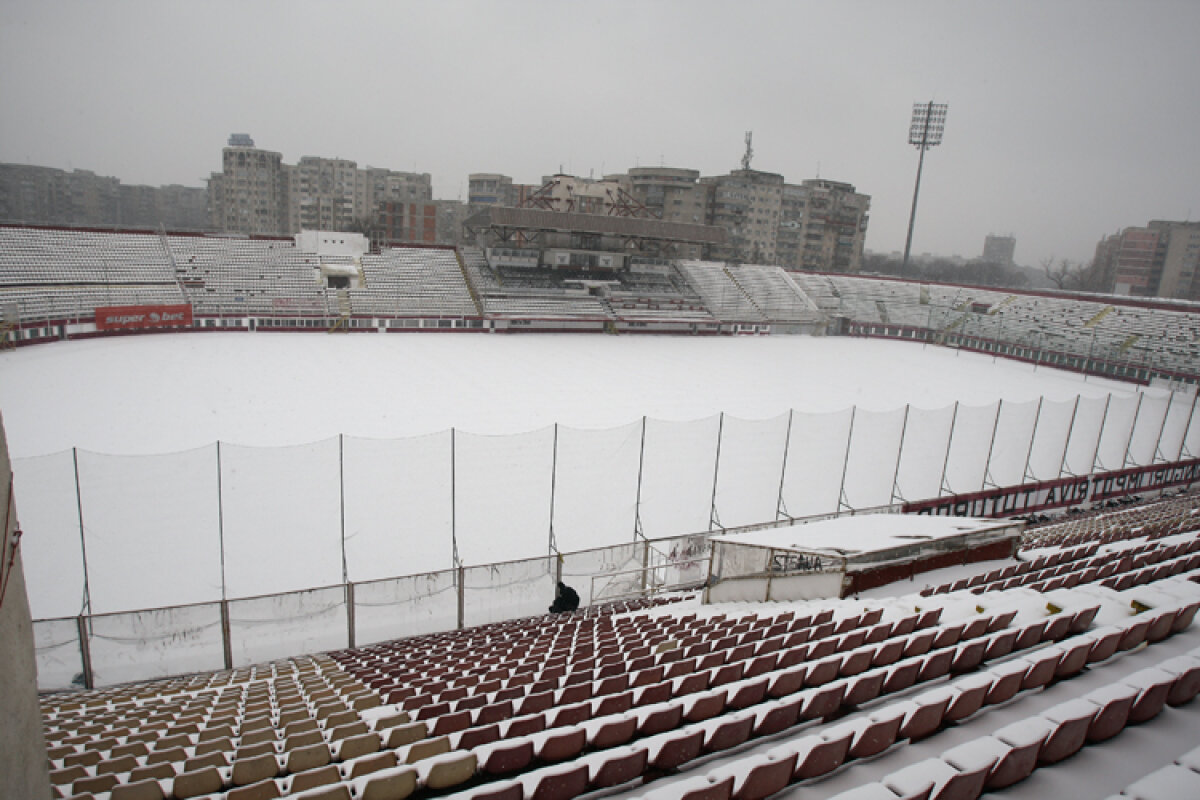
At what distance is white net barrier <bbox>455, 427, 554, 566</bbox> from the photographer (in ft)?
33.9

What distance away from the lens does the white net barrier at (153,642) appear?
277 inches

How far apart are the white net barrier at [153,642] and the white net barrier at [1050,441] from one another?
16330 millimetres

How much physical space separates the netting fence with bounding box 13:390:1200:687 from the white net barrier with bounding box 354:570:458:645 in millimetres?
24

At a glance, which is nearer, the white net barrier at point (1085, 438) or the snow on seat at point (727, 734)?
the snow on seat at point (727, 734)

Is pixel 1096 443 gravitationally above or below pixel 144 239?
below

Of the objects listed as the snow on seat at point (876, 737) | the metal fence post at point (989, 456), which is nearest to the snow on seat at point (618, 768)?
the snow on seat at point (876, 737)

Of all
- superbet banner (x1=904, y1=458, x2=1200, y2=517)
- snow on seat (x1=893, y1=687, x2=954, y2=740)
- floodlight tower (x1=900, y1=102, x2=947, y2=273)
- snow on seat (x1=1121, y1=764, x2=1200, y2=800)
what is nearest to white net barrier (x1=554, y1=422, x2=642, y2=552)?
superbet banner (x1=904, y1=458, x2=1200, y2=517)

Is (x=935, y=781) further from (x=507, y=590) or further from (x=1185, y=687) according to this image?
(x=507, y=590)

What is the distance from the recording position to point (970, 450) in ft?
49.2

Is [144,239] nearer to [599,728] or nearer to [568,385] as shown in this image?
[568,385]

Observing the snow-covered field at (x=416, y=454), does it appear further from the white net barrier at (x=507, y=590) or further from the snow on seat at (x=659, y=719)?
the snow on seat at (x=659, y=719)

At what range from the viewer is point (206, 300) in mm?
30562

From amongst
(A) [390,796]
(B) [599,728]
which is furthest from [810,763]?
(A) [390,796]

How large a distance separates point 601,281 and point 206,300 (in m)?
21.8
